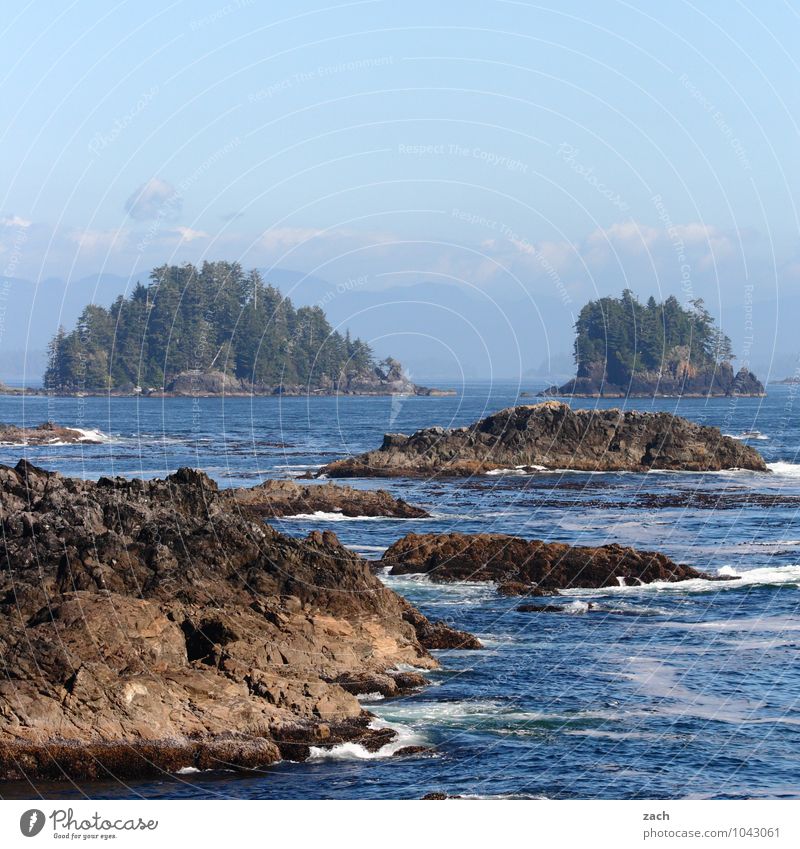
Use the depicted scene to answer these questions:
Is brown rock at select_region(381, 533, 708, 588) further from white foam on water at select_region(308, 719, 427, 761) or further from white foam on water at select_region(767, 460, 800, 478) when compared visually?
white foam on water at select_region(767, 460, 800, 478)

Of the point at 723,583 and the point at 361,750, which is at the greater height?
the point at 723,583

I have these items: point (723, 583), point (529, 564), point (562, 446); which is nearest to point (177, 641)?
point (529, 564)

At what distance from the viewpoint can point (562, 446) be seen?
106m

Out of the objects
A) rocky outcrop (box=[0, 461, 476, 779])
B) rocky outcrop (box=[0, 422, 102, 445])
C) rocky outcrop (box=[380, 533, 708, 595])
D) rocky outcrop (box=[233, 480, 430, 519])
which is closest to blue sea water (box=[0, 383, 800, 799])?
rocky outcrop (box=[0, 461, 476, 779])

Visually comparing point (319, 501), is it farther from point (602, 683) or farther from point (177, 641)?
point (177, 641)

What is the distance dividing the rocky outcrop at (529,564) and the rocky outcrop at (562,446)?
4531cm

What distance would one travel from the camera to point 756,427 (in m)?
170

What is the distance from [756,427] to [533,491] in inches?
3521

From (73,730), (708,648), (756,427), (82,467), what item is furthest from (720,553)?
(756,427)

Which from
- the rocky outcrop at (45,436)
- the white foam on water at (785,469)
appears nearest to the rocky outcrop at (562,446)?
the white foam on water at (785,469)

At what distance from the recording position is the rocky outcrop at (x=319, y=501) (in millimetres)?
75875

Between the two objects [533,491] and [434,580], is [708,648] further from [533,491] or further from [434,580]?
[533,491]

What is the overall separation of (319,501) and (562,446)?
110ft

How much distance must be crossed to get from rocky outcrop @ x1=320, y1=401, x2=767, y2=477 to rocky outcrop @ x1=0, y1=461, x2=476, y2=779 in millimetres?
56087
